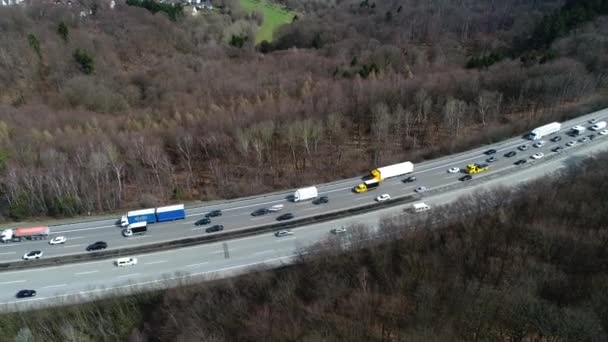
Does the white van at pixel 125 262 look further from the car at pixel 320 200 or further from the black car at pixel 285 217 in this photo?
the car at pixel 320 200

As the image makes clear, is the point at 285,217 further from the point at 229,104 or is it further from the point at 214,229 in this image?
the point at 229,104

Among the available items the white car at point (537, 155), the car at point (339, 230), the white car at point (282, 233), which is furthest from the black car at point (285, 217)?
the white car at point (537, 155)

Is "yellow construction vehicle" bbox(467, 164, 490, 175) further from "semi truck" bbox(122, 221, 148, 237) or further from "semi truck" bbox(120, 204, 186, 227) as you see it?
"semi truck" bbox(122, 221, 148, 237)

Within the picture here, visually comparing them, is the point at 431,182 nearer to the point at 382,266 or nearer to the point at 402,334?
the point at 382,266

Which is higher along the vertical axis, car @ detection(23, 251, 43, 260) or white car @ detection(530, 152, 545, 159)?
car @ detection(23, 251, 43, 260)

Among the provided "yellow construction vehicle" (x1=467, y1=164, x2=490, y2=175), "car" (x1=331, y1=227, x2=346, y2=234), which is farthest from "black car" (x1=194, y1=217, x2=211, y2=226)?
"yellow construction vehicle" (x1=467, y1=164, x2=490, y2=175)

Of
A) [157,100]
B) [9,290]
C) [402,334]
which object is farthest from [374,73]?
[9,290]
